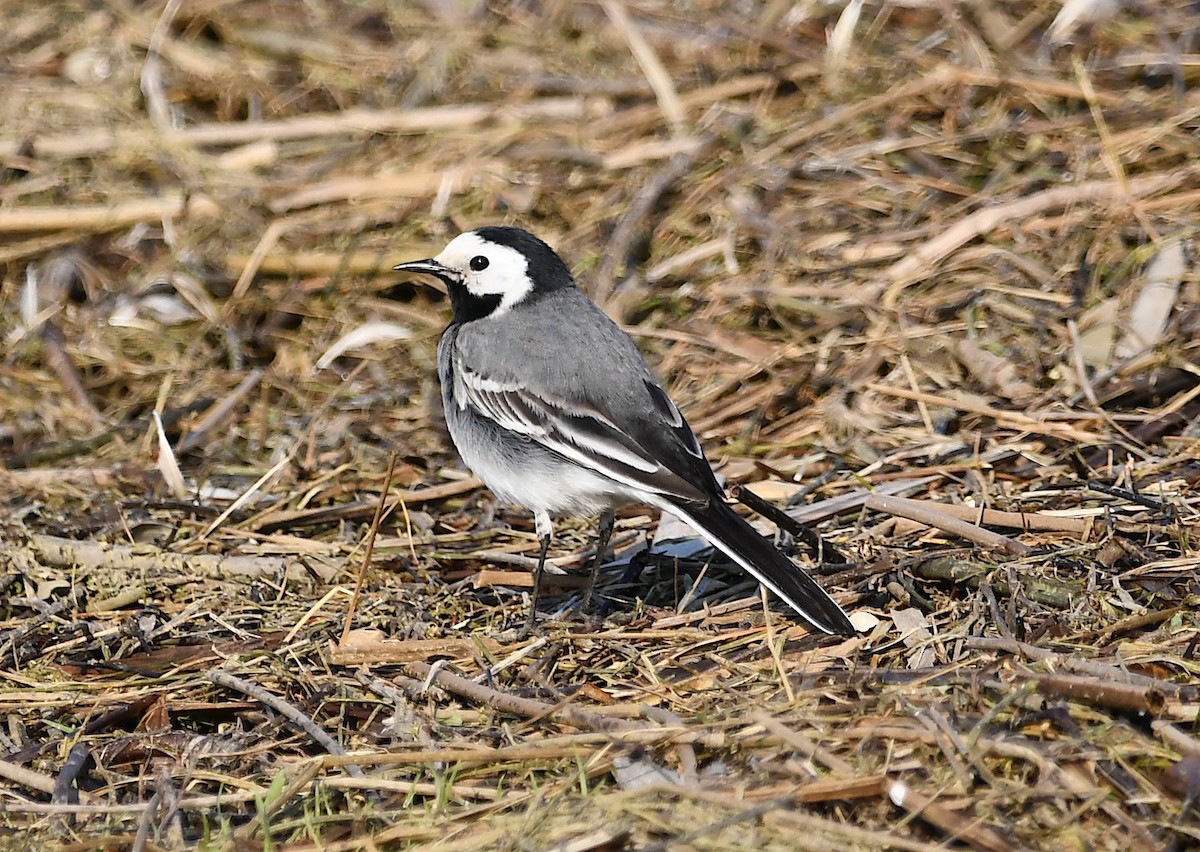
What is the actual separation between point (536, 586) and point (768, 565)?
0.90 meters

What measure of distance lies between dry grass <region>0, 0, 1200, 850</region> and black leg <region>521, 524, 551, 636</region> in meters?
0.10

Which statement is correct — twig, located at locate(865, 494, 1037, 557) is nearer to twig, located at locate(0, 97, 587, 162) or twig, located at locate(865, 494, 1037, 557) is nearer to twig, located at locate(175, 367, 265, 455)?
twig, located at locate(175, 367, 265, 455)

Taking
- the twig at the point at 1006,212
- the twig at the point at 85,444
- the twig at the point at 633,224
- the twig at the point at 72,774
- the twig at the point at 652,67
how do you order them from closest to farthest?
1. the twig at the point at 72,774
2. the twig at the point at 85,444
3. the twig at the point at 1006,212
4. the twig at the point at 633,224
5. the twig at the point at 652,67

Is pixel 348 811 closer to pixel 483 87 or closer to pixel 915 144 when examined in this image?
pixel 915 144

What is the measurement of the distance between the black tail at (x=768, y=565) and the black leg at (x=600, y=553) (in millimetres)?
530

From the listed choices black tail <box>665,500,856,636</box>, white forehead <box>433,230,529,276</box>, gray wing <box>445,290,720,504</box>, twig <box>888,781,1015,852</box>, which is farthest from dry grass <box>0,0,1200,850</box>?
white forehead <box>433,230,529,276</box>

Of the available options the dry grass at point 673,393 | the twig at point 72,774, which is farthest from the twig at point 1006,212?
the twig at point 72,774

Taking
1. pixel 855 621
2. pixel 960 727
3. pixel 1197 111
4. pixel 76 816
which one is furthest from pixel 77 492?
pixel 1197 111

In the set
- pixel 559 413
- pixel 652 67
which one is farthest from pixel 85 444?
pixel 652 67

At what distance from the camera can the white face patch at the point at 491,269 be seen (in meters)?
5.52

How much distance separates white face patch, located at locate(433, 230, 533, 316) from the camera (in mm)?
5523

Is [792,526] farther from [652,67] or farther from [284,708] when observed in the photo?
[652,67]

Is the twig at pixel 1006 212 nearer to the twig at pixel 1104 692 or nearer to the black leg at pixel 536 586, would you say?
the black leg at pixel 536 586

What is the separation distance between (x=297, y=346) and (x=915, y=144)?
10.8 ft
